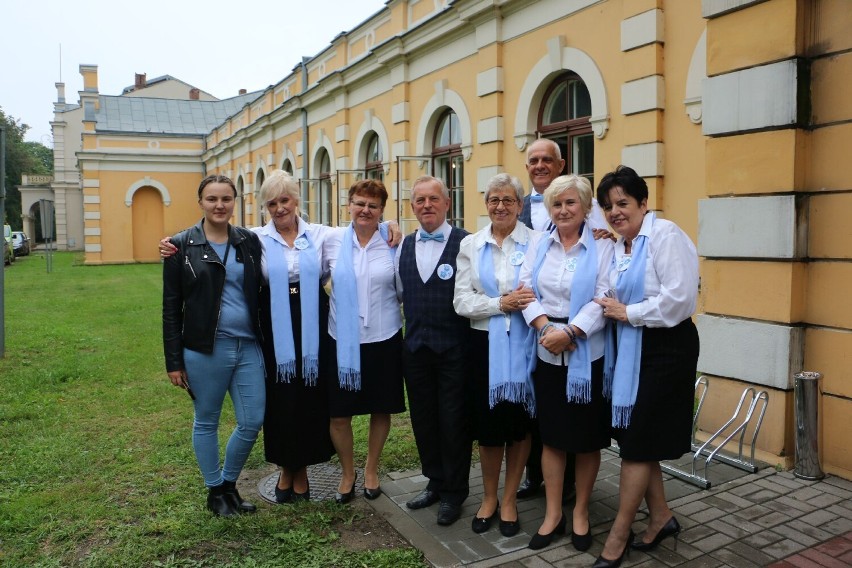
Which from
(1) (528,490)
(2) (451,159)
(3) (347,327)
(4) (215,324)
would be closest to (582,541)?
(1) (528,490)

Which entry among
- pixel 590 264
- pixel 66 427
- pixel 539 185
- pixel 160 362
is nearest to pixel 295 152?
pixel 160 362

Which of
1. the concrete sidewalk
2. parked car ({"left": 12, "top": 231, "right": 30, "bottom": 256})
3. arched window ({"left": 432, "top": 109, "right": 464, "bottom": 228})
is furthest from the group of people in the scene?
parked car ({"left": 12, "top": 231, "right": 30, "bottom": 256})

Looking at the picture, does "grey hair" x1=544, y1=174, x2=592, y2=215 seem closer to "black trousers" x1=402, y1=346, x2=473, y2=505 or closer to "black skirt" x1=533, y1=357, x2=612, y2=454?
"black skirt" x1=533, y1=357, x2=612, y2=454

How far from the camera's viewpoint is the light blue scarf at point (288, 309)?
420cm

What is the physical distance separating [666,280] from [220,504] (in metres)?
2.92

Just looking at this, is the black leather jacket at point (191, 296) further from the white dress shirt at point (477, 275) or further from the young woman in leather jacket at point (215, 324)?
the white dress shirt at point (477, 275)

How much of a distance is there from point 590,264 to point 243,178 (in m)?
24.4

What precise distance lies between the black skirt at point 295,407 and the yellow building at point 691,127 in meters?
3.02

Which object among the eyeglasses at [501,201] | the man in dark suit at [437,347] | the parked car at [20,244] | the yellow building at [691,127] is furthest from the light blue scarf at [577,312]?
the parked car at [20,244]

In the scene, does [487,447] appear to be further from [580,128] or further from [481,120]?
[481,120]

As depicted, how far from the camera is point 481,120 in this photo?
430 inches

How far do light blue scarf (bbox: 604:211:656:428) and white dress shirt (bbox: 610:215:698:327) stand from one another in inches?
1.3

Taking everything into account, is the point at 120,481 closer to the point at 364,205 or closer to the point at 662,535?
the point at 364,205

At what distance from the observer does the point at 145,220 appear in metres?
33.1
